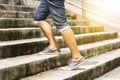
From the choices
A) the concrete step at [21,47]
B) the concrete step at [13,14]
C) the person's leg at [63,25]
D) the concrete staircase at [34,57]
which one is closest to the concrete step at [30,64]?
the concrete staircase at [34,57]

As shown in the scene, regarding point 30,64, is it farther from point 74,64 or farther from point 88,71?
point 88,71

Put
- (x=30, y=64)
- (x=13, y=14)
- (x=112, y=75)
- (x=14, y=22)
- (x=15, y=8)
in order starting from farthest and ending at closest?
(x=15, y=8) → (x=13, y=14) → (x=14, y=22) → (x=112, y=75) → (x=30, y=64)

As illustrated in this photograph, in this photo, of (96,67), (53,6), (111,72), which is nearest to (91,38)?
(111,72)

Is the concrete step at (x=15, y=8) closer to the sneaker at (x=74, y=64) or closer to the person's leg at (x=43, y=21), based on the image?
the person's leg at (x=43, y=21)

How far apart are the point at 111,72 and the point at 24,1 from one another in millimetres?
3890

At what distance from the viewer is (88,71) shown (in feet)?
14.9

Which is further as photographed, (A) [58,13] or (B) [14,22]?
(B) [14,22]

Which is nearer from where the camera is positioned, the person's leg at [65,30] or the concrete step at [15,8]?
the person's leg at [65,30]

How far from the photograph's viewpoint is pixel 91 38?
23.4 ft

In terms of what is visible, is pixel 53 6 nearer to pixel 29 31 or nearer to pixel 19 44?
pixel 19 44

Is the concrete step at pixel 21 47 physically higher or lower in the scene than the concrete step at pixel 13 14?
lower

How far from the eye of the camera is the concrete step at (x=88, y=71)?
13.2ft

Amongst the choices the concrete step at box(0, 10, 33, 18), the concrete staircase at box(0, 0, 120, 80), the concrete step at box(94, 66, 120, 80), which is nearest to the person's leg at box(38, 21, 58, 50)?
the concrete staircase at box(0, 0, 120, 80)

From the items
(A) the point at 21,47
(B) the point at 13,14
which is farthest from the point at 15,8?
(A) the point at 21,47
